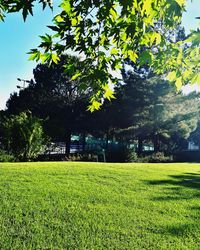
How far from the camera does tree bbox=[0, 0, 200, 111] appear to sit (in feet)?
13.0

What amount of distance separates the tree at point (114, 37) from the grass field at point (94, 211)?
2559mm

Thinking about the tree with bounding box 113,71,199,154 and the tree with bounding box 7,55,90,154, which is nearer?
the tree with bounding box 113,71,199,154

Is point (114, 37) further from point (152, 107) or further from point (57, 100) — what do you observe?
point (57, 100)

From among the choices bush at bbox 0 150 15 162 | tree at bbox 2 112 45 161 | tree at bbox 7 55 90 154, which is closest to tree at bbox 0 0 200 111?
bush at bbox 0 150 15 162

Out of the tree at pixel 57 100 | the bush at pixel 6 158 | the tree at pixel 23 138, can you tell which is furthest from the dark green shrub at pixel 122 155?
the bush at pixel 6 158

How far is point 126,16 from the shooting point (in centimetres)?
430

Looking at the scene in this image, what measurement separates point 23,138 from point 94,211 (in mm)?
11996

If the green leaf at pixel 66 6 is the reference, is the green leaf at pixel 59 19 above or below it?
below

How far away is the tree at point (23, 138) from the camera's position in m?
18.2

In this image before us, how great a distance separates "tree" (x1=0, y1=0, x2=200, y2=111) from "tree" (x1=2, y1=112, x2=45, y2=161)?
1368cm

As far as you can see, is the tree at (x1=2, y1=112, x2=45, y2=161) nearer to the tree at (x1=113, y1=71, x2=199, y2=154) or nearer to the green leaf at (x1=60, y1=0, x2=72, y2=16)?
the green leaf at (x1=60, y1=0, x2=72, y2=16)

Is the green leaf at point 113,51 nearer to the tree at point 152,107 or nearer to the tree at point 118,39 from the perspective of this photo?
the tree at point 118,39

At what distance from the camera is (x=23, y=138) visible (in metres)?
18.1

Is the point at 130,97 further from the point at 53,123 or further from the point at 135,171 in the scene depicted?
the point at 135,171
